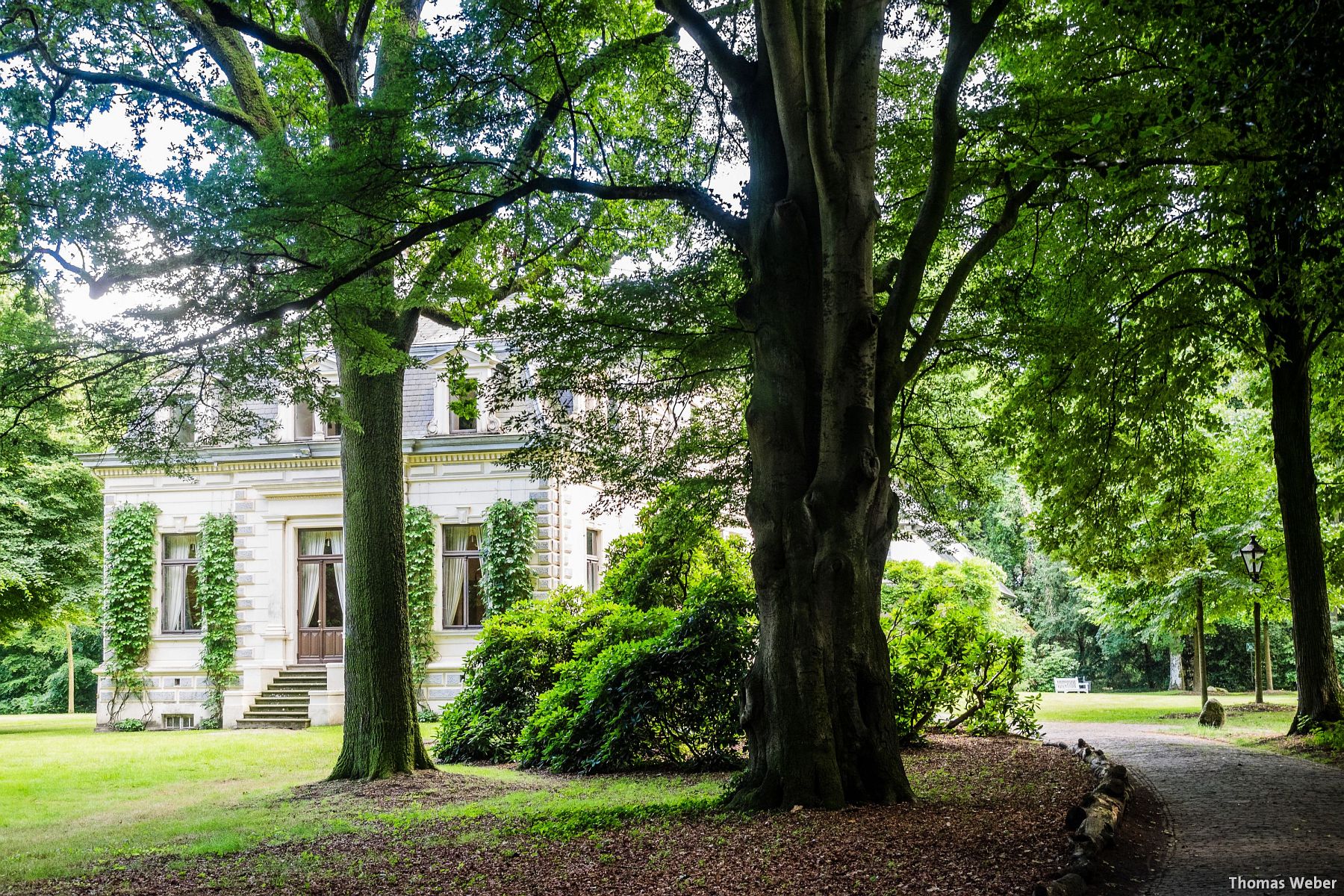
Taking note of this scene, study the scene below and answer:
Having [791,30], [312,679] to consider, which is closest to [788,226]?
[791,30]

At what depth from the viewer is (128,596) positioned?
24.8 metres

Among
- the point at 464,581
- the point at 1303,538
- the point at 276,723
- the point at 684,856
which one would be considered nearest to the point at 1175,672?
the point at 1303,538

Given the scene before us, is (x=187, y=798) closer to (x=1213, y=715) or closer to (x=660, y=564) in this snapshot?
(x=660, y=564)

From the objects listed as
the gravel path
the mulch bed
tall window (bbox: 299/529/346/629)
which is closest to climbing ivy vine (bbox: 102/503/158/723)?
tall window (bbox: 299/529/346/629)

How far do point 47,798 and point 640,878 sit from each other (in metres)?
9.79

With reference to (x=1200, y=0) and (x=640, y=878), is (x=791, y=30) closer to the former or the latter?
(x=1200, y=0)

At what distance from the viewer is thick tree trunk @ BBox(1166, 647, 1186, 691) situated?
1548 inches

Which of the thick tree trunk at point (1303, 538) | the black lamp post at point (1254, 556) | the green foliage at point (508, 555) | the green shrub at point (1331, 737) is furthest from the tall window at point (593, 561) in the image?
the green shrub at point (1331, 737)

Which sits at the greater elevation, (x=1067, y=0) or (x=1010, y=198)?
(x=1067, y=0)

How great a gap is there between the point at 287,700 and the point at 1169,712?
2019 cm

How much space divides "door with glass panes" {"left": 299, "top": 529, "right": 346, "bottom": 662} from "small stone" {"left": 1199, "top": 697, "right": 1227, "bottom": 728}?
18.4m

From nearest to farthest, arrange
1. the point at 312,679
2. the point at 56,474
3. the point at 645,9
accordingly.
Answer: the point at 645,9, the point at 312,679, the point at 56,474

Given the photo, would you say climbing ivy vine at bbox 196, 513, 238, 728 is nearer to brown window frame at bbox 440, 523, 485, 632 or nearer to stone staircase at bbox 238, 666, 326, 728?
stone staircase at bbox 238, 666, 326, 728

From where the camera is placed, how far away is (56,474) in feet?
92.1
